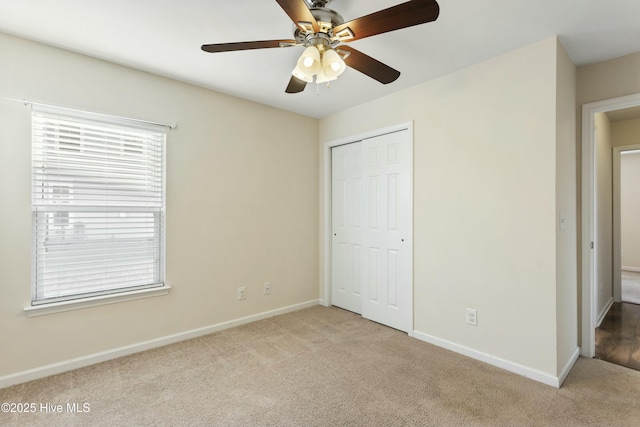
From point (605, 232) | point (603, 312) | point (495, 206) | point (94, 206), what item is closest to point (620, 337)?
point (603, 312)

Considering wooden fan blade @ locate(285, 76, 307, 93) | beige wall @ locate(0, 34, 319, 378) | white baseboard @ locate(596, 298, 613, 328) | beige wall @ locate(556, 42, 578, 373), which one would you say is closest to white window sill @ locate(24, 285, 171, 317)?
beige wall @ locate(0, 34, 319, 378)

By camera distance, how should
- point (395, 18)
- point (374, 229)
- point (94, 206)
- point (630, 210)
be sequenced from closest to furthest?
point (395, 18) → point (94, 206) → point (374, 229) → point (630, 210)

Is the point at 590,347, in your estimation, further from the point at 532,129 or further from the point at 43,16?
the point at 43,16

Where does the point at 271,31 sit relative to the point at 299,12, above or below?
above

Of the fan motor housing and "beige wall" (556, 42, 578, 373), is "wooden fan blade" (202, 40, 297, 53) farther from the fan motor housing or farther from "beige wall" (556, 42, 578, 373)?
"beige wall" (556, 42, 578, 373)

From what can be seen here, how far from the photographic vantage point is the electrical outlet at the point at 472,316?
8.46ft

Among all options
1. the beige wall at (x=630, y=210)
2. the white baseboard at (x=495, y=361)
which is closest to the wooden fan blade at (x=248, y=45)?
the white baseboard at (x=495, y=361)

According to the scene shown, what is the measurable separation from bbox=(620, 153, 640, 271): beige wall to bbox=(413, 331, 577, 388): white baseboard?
5.48 m

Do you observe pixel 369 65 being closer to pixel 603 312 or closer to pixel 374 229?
pixel 374 229

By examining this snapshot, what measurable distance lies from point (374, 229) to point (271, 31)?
2.18 metres

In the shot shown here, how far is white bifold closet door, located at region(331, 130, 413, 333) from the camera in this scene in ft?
10.3

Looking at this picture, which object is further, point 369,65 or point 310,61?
point 369,65

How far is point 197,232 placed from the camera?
10.0ft

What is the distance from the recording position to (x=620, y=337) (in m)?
2.97
